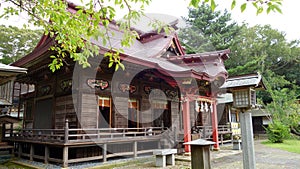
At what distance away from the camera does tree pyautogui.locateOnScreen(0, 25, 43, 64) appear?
21.5 metres

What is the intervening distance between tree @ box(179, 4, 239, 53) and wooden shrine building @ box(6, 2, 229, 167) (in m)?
16.2

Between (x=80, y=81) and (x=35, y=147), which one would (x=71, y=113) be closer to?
(x=80, y=81)

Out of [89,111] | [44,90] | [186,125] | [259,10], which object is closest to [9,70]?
[89,111]

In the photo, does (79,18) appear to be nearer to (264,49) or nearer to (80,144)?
(80,144)

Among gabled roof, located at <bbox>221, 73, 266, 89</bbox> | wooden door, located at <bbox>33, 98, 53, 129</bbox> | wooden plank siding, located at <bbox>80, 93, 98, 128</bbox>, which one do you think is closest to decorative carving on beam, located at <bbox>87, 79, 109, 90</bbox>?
wooden plank siding, located at <bbox>80, 93, 98, 128</bbox>

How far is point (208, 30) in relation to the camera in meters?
29.4

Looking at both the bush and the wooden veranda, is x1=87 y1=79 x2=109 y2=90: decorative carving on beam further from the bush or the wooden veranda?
the bush

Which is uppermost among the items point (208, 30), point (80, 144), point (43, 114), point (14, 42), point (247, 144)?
point (208, 30)

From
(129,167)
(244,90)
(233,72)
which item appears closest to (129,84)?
(129,167)

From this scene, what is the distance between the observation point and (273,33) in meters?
27.2

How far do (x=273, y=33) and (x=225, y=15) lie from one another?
611cm

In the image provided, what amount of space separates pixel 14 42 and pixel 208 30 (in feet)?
72.6

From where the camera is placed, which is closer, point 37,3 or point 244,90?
point 37,3

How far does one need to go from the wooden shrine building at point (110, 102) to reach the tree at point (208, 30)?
16.2m
